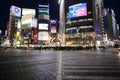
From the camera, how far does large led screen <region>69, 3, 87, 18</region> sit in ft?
371

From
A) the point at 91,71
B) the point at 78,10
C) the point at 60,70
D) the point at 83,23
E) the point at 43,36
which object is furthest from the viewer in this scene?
the point at 43,36

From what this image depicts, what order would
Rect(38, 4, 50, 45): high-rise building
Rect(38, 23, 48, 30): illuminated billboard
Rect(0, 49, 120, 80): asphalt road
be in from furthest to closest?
Rect(38, 23, 48, 30): illuminated billboard, Rect(38, 4, 50, 45): high-rise building, Rect(0, 49, 120, 80): asphalt road

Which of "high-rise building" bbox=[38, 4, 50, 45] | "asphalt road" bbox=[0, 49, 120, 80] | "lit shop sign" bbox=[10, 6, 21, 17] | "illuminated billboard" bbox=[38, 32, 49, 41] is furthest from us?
"lit shop sign" bbox=[10, 6, 21, 17]

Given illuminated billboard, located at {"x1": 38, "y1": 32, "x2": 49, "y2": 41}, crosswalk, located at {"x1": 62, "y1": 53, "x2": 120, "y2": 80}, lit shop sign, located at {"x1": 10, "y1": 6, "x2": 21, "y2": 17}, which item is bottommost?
crosswalk, located at {"x1": 62, "y1": 53, "x2": 120, "y2": 80}

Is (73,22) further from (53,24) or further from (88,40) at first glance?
(53,24)

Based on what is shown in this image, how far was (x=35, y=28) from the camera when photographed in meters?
138

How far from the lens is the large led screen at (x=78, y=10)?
113062 mm

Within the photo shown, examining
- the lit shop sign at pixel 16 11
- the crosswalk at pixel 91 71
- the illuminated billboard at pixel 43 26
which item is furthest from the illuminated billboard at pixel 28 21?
the lit shop sign at pixel 16 11

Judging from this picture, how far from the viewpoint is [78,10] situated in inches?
4552

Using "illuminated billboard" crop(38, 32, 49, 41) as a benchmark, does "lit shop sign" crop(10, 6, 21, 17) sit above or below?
above

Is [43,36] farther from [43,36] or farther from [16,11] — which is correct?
[16,11]

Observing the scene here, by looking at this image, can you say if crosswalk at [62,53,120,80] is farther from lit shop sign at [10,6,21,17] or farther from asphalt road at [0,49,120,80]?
lit shop sign at [10,6,21,17]

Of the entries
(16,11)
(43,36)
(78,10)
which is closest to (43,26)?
(43,36)

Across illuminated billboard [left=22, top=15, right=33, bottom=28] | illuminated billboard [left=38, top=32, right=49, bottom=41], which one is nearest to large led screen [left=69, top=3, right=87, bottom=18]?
illuminated billboard [left=38, top=32, right=49, bottom=41]
